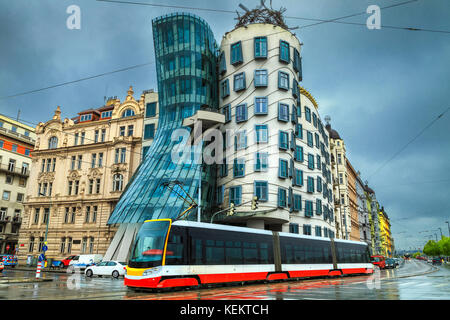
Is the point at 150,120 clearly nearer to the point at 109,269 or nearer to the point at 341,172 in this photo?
the point at 109,269

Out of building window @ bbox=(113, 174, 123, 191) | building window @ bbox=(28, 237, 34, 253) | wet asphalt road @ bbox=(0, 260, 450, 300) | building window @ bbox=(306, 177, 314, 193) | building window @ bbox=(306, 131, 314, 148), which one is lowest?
wet asphalt road @ bbox=(0, 260, 450, 300)

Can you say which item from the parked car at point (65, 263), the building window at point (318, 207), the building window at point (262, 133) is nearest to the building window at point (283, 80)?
the building window at point (262, 133)

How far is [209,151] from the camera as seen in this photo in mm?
41094

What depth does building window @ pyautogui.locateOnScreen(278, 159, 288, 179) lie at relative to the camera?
36.9 m

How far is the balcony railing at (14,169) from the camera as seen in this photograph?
62.8 metres

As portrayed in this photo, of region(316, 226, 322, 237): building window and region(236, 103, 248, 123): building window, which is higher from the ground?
region(236, 103, 248, 123): building window

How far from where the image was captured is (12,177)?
6512cm

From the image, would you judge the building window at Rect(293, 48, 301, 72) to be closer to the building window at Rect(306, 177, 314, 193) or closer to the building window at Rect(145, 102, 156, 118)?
the building window at Rect(306, 177, 314, 193)

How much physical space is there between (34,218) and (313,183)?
40.0m

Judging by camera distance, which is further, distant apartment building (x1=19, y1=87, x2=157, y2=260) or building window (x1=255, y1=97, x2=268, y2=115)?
distant apartment building (x1=19, y1=87, x2=157, y2=260)

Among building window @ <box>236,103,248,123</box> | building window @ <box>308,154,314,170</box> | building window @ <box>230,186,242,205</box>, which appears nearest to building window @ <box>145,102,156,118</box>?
building window @ <box>236,103,248,123</box>

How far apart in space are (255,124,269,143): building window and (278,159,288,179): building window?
108 inches

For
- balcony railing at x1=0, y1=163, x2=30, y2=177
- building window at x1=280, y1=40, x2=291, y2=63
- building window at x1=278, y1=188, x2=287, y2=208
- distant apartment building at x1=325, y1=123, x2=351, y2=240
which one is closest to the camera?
building window at x1=278, y1=188, x2=287, y2=208
